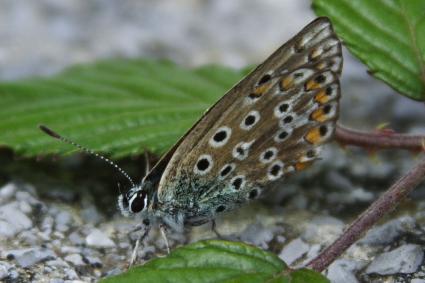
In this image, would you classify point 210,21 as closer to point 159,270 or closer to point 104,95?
point 104,95

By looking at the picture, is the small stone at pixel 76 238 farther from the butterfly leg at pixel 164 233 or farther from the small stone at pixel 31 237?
the butterfly leg at pixel 164 233

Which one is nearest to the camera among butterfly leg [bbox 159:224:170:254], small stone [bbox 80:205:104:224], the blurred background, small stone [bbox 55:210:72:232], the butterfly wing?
the butterfly wing

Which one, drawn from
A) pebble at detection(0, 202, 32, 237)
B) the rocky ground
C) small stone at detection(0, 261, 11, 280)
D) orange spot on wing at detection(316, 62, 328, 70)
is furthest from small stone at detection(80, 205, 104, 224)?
orange spot on wing at detection(316, 62, 328, 70)

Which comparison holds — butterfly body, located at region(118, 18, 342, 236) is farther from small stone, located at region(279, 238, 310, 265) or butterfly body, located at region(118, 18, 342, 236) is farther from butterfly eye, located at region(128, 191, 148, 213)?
small stone, located at region(279, 238, 310, 265)

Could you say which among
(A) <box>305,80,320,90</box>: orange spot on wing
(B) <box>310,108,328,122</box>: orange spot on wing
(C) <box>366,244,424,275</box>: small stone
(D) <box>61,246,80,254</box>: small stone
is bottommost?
(C) <box>366,244,424,275</box>: small stone

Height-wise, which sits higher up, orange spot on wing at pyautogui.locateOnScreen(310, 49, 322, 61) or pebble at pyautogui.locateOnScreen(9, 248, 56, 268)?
orange spot on wing at pyautogui.locateOnScreen(310, 49, 322, 61)

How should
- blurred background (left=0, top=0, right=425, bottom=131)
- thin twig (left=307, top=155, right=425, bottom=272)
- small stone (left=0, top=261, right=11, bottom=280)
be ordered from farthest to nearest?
1. blurred background (left=0, top=0, right=425, bottom=131)
2. small stone (left=0, top=261, right=11, bottom=280)
3. thin twig (left=307, top=155, right=425, bottom=272)

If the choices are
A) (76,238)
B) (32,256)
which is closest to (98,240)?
(76,238)

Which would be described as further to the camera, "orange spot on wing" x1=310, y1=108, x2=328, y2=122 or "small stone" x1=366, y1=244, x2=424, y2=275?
"orange spot on wing" x1=310, y1=108, x2=328, y2=122

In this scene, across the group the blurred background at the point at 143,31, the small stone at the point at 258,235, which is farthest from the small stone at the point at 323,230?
the blurred background at the point at 143,31
